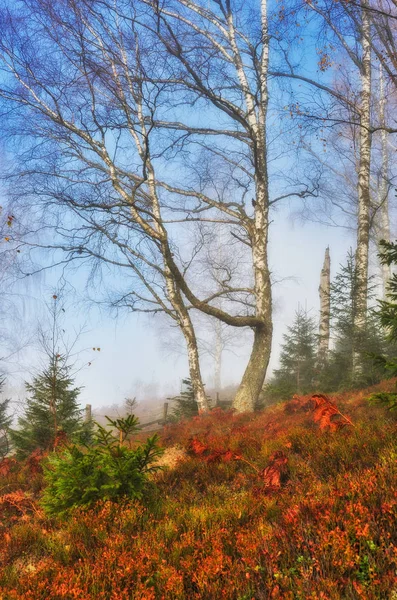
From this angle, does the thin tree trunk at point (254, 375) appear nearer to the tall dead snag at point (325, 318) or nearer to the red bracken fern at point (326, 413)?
the tall dead snag at point (325, 318)

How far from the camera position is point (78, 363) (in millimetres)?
9664

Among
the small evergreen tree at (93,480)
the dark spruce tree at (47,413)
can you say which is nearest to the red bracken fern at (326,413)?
the small evergreen tree at (93,480)

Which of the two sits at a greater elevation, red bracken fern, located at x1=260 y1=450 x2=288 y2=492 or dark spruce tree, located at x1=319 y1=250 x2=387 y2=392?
dark spruce tree, located at x1=319 y1=250 x2=387 y2=392

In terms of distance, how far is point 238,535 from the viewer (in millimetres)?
2752

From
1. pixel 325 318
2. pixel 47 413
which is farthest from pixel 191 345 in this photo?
pixel 325 318

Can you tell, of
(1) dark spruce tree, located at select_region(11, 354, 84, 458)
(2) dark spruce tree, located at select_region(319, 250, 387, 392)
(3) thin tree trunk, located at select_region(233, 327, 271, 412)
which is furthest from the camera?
(2) dark spruce tree, located at select_region(319, 250, 387, 392)

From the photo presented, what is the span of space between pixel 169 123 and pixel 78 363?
24.5 ft

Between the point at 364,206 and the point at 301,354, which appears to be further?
the point at 301,354

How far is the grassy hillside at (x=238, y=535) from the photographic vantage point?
7.22ft

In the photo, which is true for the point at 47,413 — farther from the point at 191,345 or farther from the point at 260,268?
the point at 260,268

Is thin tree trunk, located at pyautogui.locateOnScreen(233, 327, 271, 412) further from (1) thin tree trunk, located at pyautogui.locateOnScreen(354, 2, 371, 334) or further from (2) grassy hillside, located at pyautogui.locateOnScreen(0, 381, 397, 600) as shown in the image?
(2) grassy hillside, located at pyautogui.locateOnScreen(0, 381, 397, 600)

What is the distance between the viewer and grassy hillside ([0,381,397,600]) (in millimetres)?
2199

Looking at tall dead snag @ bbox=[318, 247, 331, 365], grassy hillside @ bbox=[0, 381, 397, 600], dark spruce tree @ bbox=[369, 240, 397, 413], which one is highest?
tall dead snag @ bbox=[318, 247, 331, 365]

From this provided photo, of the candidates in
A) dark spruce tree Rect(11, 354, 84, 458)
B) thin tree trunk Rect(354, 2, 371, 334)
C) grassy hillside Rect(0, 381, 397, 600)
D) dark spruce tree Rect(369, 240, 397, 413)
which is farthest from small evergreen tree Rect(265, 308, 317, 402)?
grassy hillside Rect(0, 381, 397, 600)
